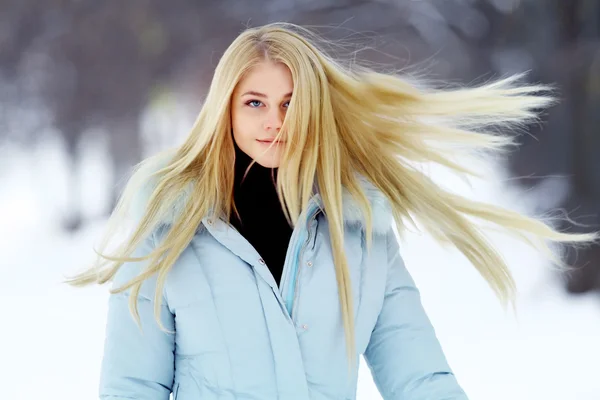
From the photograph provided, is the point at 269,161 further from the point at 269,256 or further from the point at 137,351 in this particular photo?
the point at 137,351

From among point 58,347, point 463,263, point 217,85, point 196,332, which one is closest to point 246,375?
point 196,332

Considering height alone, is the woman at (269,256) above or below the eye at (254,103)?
below

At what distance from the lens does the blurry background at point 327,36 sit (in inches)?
112

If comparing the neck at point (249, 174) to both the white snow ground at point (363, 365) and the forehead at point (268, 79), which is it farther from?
the white snow ground at point (363, 365)

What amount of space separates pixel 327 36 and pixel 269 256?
1.91m

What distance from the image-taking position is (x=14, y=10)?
3.08 metres

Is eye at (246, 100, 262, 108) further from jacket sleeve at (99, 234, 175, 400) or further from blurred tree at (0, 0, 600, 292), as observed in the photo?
blurred tree at (0, 0, 600, 292)

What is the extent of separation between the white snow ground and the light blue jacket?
1.24 m

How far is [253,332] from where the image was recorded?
120cm

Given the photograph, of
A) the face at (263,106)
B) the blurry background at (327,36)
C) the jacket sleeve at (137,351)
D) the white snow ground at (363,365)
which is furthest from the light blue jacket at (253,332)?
the blurry background at (327,36)

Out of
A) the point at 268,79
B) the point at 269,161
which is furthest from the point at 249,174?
the point at 268,79

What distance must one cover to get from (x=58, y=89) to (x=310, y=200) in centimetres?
206

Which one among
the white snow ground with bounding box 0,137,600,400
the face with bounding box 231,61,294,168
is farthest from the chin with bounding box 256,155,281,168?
the white snow ground with bounding box 0,137,600,400

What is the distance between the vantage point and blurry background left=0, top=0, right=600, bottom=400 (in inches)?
112
